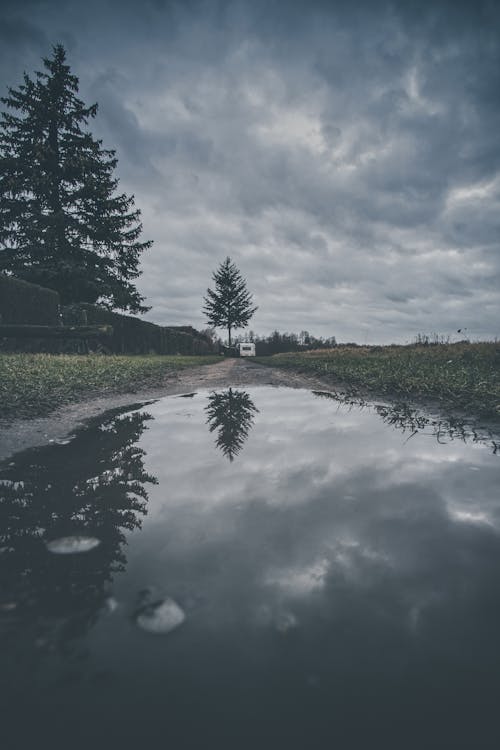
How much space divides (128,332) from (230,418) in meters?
13.5

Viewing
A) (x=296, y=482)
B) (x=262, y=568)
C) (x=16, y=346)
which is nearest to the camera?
(x=262, y=568)

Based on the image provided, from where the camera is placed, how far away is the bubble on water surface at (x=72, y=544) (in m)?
1.44

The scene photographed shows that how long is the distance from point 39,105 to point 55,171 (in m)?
2.73

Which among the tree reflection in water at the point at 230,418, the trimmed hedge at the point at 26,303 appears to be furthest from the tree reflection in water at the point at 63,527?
the trimmed hedge at the point at 26,303

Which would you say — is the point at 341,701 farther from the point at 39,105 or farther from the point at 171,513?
the point at 39,105

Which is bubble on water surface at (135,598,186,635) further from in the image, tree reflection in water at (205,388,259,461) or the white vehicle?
the white vehicle

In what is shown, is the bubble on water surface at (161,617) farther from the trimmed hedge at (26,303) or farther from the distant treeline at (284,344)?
the distant treeline at (284,344)

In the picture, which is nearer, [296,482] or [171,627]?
[171,627]

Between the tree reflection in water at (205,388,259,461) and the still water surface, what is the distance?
2.11 ft

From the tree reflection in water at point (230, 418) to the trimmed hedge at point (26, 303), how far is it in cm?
667

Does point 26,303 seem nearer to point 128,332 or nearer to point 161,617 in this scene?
point 128,332

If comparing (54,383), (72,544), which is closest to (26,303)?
(54,383)

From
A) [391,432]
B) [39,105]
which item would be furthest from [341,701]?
[39,105]

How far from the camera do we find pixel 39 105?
46.1 feet
